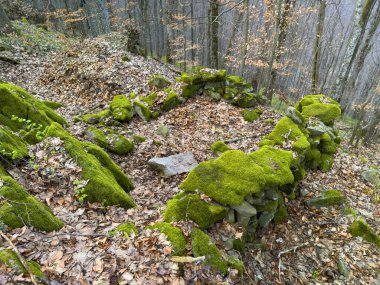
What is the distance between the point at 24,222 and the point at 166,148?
4371 millimetres

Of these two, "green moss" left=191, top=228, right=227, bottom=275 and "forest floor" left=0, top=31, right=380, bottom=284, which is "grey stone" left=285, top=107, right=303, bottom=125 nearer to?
"forest floor" left=0, top=31, right=380, bottom=284

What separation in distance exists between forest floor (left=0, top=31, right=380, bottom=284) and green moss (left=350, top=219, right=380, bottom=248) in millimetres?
130

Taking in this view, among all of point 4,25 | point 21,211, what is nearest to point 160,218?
point 21,211

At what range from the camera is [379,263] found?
16.5ft

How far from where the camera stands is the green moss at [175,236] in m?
3.40

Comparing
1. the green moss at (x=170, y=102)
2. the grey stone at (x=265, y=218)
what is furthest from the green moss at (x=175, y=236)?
the green moss at (x=170, y=102)

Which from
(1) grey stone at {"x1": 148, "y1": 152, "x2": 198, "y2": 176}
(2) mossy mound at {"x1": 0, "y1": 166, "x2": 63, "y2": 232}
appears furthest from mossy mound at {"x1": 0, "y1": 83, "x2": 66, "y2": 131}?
(1) grey stone at {"x1": 148, "y1": 152, "x2": 198, "y2": 176}

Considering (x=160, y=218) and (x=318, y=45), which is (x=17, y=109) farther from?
(x=318, y=45)

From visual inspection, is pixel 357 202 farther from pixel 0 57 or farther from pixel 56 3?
pixel 56 3

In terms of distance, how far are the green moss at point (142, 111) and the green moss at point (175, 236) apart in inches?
225

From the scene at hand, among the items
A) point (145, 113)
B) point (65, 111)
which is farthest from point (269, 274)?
point (65, 111)

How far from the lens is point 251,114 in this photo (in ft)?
30.2

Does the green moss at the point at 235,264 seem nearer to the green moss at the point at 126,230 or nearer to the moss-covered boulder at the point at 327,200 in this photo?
the green moss at the point at 126,230

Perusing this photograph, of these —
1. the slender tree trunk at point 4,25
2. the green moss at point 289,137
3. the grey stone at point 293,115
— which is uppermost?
the slender tree trunk at point 4,25
